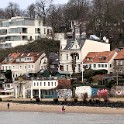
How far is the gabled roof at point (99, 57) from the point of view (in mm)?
76500

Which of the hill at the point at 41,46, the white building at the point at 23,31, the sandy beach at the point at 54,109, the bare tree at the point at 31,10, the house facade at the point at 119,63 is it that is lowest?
the sandy beach at the point at 54,109

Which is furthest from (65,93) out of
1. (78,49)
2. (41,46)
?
(41,46)

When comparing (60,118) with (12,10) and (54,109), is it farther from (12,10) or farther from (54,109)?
(12,10)

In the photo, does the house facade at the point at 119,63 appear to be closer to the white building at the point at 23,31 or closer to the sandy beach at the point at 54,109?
the sandy beach at the point at 54,109

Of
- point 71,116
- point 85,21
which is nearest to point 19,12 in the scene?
point 85,21

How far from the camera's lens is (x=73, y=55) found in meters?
81.1

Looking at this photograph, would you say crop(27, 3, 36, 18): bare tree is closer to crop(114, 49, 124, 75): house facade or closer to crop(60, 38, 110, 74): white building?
crop(60, 38, 110, 74): white building

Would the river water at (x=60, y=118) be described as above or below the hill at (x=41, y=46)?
below

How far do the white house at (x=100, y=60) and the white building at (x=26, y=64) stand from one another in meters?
10.3

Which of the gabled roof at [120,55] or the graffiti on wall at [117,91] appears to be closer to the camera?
the graffiti on wall at [117,91]

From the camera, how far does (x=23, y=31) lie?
102m

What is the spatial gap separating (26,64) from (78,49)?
440 inches

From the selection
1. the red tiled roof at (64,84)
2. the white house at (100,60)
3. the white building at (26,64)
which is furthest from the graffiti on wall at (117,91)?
the white building at (26,64)

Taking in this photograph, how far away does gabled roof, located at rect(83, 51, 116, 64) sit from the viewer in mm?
76500
